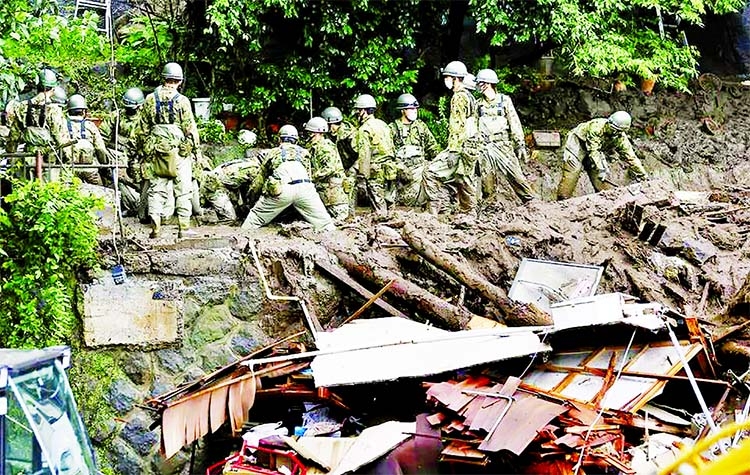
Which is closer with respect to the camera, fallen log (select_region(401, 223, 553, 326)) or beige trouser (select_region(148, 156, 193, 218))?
fallen log (select_region(401, 223, 553, 326))

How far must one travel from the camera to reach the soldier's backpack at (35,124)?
43.6ft

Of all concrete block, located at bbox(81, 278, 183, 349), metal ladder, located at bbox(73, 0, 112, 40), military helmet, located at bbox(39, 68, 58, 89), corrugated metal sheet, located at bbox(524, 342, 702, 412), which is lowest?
corrugated metal sheet, located at bbox(524, 342, 702, 412)

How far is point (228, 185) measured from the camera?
47.2 ft

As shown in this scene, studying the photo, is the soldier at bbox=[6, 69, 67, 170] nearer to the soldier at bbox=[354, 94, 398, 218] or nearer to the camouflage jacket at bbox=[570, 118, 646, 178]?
the soldier at bbox=[354, 94, 398, 218]

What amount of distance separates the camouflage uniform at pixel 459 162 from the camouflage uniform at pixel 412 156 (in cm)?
28

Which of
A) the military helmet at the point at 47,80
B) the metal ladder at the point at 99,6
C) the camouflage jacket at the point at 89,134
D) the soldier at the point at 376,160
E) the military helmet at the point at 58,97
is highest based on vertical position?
the metal ladder at the point at 99,6

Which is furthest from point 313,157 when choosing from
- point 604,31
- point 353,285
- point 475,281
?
point 604,31

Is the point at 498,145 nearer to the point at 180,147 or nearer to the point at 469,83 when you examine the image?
the point at 469,83

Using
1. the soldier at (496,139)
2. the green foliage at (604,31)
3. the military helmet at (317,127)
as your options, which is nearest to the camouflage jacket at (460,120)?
the soldier at (496,139)

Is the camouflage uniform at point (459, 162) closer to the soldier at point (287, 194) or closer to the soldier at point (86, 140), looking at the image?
the soldier at point (287, 194)

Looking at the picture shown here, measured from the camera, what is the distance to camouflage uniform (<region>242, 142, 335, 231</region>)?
13.1 meters

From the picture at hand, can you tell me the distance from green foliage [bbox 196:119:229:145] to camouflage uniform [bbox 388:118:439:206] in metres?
3.39

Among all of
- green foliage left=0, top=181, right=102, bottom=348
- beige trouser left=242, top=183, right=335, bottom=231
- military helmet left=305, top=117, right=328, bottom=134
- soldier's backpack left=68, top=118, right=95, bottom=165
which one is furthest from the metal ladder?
green foliage left=0, top=181, right=102, bottom=348

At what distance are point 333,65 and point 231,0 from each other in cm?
270
